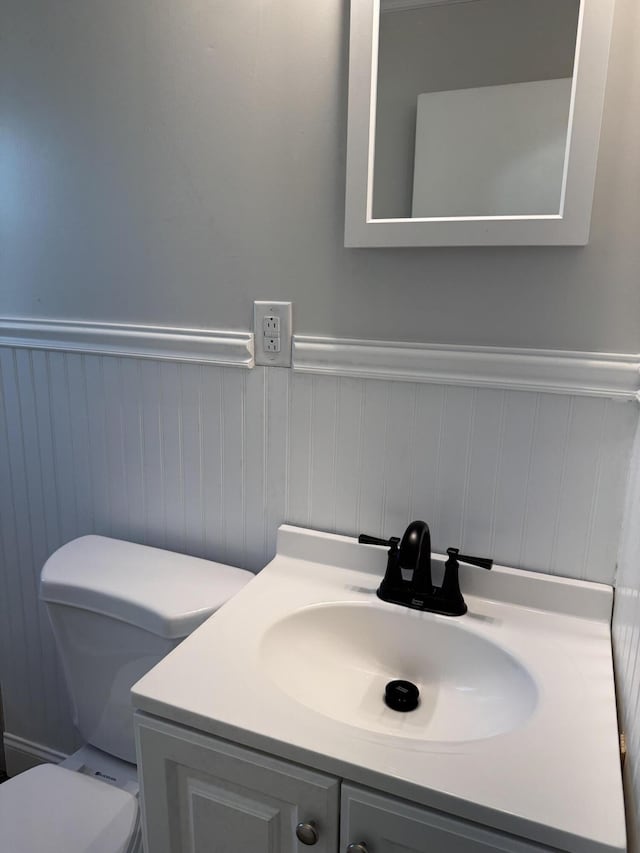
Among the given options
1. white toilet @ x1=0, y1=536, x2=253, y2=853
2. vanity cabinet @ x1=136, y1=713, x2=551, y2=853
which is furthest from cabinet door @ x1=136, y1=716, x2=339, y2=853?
white toilet @ x1=0, y1=536, x2=253, y2=853

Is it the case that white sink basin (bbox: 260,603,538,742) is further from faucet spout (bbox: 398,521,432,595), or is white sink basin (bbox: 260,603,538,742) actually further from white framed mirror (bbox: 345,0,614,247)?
white framed mirror (bbox: 345,0,614,247)

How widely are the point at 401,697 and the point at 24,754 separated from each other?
135cm

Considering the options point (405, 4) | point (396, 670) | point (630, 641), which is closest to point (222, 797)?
point (396, 670)

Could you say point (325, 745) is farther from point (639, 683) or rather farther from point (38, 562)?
point (38, 562)

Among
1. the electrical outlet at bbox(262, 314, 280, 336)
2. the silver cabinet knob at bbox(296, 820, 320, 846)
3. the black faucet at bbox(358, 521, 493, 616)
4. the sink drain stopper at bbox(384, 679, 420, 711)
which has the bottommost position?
the silver cabinet knob at bbox(296, 820, 320, 846)

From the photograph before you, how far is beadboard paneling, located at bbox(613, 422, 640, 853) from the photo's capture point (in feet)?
2.33

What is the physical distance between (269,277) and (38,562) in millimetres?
994

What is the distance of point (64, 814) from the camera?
1161 millimetres

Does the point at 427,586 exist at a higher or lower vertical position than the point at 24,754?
higher

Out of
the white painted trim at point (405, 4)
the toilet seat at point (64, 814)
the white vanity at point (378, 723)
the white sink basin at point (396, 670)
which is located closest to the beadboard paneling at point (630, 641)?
the white vanity at point (378, 723)

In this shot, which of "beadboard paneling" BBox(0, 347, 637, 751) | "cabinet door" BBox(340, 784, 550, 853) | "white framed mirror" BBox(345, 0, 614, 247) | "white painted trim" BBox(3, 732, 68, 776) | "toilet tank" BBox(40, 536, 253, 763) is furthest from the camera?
"white painted trim" BBox(3, 732, 68, 776)

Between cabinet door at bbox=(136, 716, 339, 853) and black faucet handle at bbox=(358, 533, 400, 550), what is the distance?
433mm

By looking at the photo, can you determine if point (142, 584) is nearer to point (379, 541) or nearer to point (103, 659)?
point (103, 659)

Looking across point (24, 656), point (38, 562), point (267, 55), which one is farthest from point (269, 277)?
point (24, 656)
